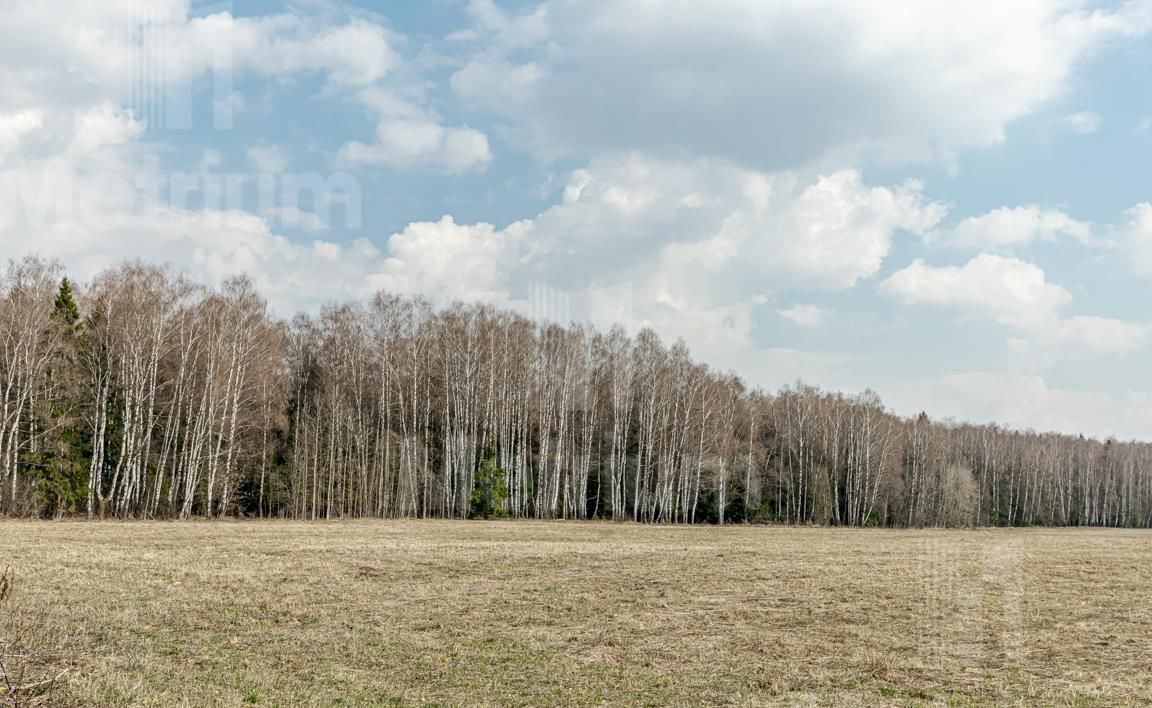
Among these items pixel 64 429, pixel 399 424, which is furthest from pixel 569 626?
pixel 399 424

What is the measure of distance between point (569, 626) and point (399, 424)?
43.3m

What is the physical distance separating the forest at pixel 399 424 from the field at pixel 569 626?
56.4 feet

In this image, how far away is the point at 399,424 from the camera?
2218 inches

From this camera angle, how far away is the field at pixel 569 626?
10.4 m

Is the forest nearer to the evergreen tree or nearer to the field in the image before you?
the evergreen tree

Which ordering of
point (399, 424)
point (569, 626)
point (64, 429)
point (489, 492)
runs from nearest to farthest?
1. point (569, 626)
2. point (64, 429)
3. point (489, 492)
4. point (399, 424)

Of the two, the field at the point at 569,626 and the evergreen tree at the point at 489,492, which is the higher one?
the field at the point at 569,626

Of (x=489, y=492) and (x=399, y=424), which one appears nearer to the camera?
(x=489, y=492)

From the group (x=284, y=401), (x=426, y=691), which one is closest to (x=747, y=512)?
(x=284, y=401)

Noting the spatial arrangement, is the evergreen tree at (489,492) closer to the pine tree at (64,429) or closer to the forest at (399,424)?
the forest at (399,424)

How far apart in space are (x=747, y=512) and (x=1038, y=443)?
188 ft

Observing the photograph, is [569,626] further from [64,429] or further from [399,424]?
[399,424]

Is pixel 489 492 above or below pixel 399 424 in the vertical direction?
below

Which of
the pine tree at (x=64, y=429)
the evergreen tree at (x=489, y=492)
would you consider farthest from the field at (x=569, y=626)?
the evergreen tree at (x=489, y=492)
